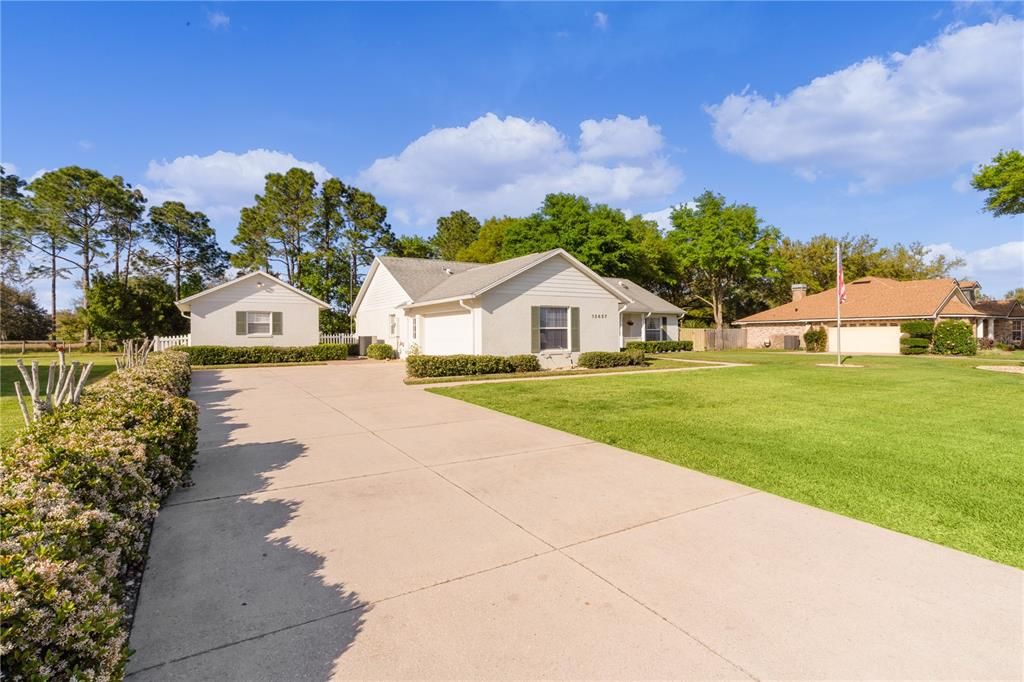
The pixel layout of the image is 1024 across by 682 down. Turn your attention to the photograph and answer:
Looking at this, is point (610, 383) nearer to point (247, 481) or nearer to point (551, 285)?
point (551, 285)

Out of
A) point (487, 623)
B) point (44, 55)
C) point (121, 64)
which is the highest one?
point (121, 64)

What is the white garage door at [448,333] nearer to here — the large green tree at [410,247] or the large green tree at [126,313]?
the large green tree at [126,313]

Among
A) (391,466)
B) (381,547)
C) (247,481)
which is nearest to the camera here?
(381,547)

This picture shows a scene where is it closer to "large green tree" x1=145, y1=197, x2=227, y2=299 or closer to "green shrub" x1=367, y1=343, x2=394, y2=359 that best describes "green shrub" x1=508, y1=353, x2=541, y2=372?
"green shrub" x1=367, y1=343, x2=394, y2=359

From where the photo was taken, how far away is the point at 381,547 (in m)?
3.38

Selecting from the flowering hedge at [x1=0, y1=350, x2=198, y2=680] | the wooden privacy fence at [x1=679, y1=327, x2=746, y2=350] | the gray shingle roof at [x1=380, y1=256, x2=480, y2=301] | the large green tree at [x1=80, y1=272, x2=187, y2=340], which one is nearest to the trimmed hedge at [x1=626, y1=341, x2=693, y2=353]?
the wooden privacy fence at [x1=679, y1=327, x2=746, y2=350]

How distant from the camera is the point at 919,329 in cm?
2544

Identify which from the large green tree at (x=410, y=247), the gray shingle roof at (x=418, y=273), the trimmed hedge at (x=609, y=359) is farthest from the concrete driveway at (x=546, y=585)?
the large green tree at (x=410, y=247)

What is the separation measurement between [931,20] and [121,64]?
1704 cm

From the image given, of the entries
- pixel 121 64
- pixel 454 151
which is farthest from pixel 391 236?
pixel 121 64

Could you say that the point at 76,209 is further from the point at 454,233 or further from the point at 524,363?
the point at 524,363

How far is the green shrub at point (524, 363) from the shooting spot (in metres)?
15.5

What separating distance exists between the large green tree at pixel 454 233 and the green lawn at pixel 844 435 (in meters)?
40.6

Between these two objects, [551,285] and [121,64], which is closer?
[121,64]
